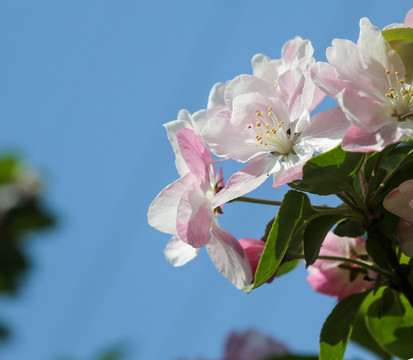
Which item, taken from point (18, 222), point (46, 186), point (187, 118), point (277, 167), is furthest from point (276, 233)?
point (46, 186)

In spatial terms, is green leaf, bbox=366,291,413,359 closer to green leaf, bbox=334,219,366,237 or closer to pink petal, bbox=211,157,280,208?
green leaf, bbox=334,219,366,237

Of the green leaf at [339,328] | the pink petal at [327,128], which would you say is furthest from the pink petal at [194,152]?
the green leaf at [339,328]

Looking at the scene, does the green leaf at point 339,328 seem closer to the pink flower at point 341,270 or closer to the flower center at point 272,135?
the pink flower at point 341,270

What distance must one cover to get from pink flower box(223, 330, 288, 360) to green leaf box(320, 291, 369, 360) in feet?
0.38

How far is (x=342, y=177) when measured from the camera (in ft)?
1.87

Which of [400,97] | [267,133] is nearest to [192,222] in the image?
[267,133]

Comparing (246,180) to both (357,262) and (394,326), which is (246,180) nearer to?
(357,262)

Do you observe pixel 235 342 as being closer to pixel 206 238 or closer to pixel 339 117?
pixel 206 238

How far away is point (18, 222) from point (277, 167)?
107 inches

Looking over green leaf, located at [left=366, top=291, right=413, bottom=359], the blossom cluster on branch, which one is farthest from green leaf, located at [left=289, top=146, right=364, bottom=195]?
green leaf, located at [left=366, top=291, right=413, bottom=359]

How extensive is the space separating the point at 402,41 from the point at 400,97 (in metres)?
0.05

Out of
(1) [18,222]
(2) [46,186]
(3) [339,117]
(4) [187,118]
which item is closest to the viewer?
(3) [339,117]

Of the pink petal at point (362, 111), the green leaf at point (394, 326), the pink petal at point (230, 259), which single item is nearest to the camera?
the pink petal at point (362, 111)

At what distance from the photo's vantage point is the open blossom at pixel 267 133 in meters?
0.57
